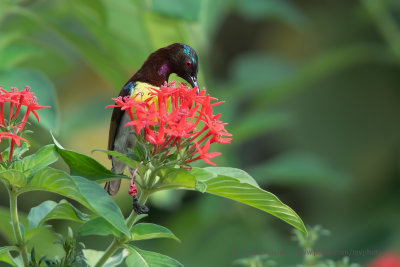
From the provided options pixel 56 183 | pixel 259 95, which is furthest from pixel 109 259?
pixel 259 95

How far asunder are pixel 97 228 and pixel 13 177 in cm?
14

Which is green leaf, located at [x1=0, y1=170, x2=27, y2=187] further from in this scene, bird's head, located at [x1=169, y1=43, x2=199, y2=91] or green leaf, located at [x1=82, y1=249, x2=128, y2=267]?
bird's head, located at [x1=169, y1=43, x2=199, y2=91]

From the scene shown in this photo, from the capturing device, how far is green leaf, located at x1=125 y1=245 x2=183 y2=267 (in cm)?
99

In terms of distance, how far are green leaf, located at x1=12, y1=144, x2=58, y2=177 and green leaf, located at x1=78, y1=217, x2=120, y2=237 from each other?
0.10 metres

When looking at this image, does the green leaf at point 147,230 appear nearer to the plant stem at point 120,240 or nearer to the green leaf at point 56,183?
the plant stem at point 120,240

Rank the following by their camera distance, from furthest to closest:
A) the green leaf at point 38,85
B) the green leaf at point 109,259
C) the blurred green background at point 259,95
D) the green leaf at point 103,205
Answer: the blurred green background at point 259,95
the green leaf at point 38,85
the green leaf at point 109,259
the green leaf at point 103,205

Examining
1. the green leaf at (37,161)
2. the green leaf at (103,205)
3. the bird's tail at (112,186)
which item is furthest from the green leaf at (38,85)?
the green leaf at (103,205)

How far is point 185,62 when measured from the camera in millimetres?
1185

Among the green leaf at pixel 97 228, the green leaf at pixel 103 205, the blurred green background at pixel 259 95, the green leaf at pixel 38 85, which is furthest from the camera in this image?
the blurred green background at pixel 259 95

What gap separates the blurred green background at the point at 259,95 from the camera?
198cm

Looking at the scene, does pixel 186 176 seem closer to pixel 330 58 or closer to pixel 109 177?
pixel 109 177

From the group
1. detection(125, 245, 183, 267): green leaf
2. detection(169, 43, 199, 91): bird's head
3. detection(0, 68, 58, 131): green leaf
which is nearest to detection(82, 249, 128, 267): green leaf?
detection(125, 245, 183, 267): green leaf

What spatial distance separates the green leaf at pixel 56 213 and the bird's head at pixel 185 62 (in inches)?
11.6

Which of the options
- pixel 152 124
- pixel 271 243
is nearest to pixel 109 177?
pixel 152 124
